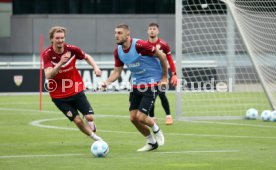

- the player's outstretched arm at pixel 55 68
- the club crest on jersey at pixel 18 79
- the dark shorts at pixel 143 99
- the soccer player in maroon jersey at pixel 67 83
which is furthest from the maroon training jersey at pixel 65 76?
the club crest on jersey at pixel 18 79

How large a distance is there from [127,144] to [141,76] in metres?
1.40

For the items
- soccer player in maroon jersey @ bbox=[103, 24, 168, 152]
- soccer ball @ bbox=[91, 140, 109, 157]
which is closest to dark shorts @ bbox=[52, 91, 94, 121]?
soccer player in maroon jersey @ bbox=[103, 24, 168, 152]

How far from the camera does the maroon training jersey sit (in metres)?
15.2

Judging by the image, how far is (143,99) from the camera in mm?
15039

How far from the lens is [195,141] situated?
54.1ft

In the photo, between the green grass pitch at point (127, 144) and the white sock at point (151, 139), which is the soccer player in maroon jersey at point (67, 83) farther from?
the white sock at point (151, 139)

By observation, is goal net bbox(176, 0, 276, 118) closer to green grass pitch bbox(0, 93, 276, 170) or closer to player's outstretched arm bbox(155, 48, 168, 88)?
green grass pitch bbox(0, 93, 276, 170)

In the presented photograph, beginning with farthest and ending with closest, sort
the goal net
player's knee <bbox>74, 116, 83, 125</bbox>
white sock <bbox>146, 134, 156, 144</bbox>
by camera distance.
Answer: the goal net
player's knee <bbox>74, 116, 83, 125</bbox>
white sock <bbox>146, 134, 156, 144</bbox>

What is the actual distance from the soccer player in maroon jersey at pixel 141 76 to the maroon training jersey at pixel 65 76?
24.8 inches

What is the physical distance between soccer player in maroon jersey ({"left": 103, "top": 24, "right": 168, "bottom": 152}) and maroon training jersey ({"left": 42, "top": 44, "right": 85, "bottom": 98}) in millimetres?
630

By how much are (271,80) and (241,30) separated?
185 centimetres

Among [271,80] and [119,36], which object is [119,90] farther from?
[119,36]

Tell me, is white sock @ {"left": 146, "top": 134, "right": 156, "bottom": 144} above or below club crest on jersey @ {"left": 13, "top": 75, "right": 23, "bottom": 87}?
above

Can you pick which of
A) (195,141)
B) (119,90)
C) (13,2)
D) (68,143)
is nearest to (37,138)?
(68,143)
